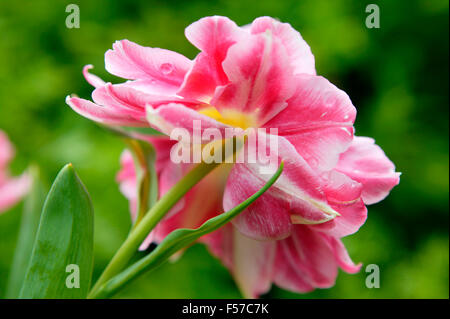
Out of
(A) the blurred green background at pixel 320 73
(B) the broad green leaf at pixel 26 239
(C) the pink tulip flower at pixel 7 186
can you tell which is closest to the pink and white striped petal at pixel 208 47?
(B) the broad green leaf at pixel 26 239

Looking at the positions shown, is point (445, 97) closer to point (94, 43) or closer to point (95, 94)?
point (94, 43)

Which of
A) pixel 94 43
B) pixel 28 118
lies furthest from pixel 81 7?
pixel 28 118

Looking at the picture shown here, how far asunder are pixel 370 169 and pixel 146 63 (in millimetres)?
159

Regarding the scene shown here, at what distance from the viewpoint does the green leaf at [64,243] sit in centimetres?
34

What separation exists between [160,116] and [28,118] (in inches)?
44.9

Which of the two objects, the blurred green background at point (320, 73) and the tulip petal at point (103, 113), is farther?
the blurred green background at point (320, 73)

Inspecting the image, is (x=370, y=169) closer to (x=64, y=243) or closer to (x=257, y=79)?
(x=257, y=79)

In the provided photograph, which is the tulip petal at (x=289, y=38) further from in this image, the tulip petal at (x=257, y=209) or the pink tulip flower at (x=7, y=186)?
the pink tulip flower at (x=7, y=186)

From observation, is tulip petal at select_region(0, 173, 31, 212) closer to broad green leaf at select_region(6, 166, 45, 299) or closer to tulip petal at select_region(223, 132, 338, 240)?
broad green leaf at select_region(6, 166, 45, 299)

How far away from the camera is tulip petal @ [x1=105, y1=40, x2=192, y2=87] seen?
1.12 feet

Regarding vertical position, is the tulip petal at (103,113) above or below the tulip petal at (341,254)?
above

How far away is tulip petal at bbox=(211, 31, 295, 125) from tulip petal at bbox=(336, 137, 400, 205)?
0.06m

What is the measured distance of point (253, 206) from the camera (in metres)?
0.34

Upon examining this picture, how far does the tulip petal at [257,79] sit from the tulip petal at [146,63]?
0.03 metres
